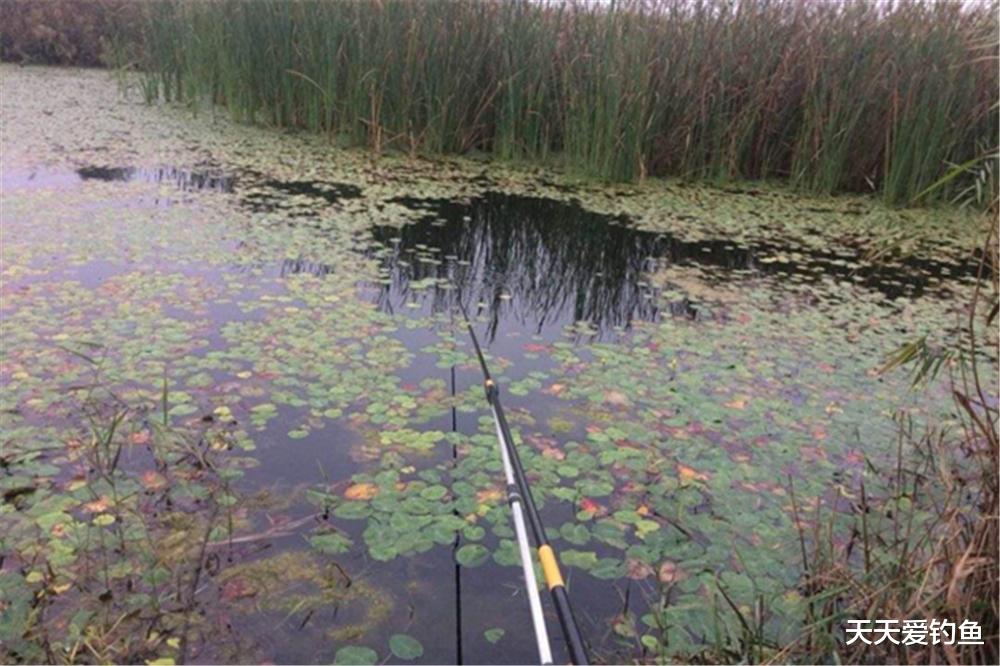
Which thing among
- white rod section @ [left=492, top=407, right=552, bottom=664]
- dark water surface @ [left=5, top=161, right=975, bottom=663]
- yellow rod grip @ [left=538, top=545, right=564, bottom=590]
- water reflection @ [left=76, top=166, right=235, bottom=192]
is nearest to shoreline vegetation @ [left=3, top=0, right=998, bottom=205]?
dark water surface @ [left=5, top=161, right=975, bottom=663]

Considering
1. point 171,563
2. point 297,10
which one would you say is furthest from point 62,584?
point 297,10

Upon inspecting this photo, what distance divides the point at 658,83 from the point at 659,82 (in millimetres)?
13

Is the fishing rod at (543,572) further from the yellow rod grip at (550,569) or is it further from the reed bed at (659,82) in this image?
the reed bed at (659,82)

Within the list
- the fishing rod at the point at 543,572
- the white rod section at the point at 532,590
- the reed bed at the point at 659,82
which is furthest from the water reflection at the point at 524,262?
the white rod section at the point at 532,590

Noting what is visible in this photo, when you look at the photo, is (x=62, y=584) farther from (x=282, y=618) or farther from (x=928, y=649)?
(x=928, y=649)

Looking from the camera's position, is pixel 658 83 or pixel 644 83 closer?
pixel 644 83

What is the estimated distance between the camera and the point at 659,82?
18.5 feet

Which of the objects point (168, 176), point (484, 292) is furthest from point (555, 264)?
point (168, 176)

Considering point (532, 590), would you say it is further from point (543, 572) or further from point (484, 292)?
point (484, 292)

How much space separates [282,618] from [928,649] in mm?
1217

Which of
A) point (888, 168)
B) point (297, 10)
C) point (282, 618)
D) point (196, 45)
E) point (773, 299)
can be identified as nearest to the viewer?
point (282, 618)

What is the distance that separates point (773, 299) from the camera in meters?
3.89

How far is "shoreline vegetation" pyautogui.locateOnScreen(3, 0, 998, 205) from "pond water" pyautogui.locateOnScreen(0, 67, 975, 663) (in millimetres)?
780

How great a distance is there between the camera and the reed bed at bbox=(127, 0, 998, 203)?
5.60 m
